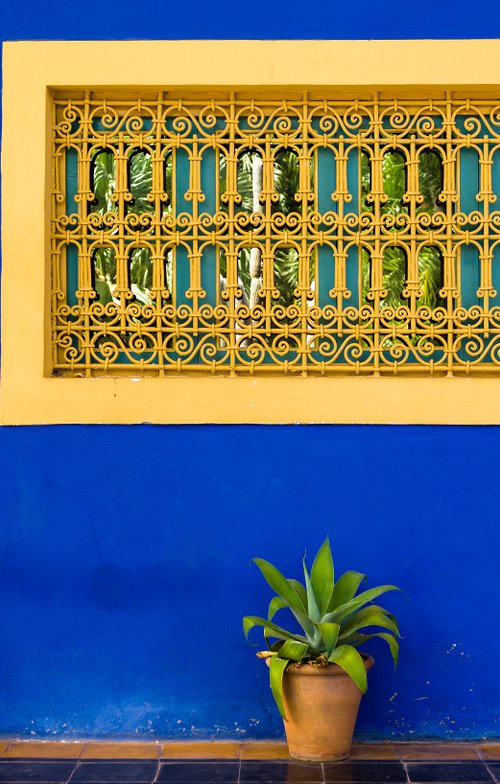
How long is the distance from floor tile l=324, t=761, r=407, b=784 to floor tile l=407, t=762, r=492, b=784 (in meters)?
0.05

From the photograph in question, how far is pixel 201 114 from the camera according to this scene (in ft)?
13.4

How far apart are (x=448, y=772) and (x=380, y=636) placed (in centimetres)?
53

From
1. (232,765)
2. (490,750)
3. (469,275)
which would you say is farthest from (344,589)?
(469,275)

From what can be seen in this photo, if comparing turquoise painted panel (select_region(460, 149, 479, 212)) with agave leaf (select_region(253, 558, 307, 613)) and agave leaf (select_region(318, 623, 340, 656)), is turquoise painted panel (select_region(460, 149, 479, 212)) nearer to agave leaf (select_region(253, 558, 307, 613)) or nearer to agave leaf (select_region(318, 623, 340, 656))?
agave leaf (select_region(253, 558, 307, 613))

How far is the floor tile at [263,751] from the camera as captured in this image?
372cm

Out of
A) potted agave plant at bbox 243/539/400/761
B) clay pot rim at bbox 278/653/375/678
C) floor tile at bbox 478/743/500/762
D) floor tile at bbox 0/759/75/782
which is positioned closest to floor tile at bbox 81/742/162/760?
floor tile at bbox 0/759/75/782

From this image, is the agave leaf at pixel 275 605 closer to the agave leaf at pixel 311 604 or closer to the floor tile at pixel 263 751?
the agave leaf at pixel 311 604

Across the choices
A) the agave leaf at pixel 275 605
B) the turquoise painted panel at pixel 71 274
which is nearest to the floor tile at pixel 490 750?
the agave leaf at pixel 275 605

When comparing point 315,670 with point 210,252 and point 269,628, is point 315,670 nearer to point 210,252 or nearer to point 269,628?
point 269,628

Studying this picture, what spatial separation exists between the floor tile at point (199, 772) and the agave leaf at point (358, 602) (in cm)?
67

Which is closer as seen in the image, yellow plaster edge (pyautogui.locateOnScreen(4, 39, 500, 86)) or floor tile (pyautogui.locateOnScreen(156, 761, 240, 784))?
floor tile (pyautogui.locateOnScreen(156, 761, 240, 784))

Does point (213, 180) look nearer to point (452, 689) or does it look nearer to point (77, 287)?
point (77, 287)

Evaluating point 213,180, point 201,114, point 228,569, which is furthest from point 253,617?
point 201,114

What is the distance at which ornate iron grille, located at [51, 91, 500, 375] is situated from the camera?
13.3 feet
